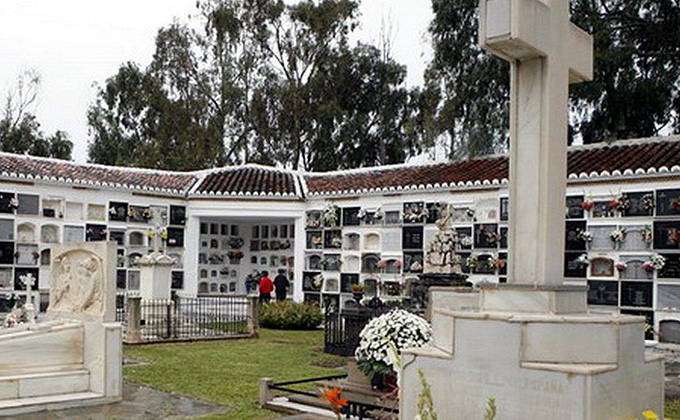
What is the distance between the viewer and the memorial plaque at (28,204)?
1917 centimetres

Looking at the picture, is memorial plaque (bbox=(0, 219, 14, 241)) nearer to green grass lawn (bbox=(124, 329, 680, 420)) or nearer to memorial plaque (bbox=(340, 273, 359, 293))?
green grass lawn (bbox=(124, 329, 680, 420))

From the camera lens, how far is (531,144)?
588cm

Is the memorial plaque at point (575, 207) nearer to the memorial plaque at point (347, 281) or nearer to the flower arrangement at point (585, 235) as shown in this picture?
the flower arrangement at point (585, 235)

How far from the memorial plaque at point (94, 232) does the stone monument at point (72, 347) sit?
11.3m

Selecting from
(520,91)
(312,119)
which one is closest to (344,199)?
(312,119)

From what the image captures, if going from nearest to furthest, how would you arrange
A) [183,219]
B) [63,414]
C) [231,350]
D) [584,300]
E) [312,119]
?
[584,300], [63,414], [231,350], [183,219], [312,119]

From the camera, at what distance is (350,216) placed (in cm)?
2109

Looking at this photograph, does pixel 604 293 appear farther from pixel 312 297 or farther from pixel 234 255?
pixel 234 255

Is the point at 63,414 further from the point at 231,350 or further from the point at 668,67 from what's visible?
the point at 668,67

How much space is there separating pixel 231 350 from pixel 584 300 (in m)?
8.96

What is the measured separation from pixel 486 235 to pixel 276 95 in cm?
1823

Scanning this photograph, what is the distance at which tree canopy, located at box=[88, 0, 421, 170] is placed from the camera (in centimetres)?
3366

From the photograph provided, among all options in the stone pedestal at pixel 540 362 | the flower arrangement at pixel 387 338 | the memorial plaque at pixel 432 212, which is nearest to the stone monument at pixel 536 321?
the stone pedestal at pixel 540 362

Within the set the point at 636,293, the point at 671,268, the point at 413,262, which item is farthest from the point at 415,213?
the point at 671,268
